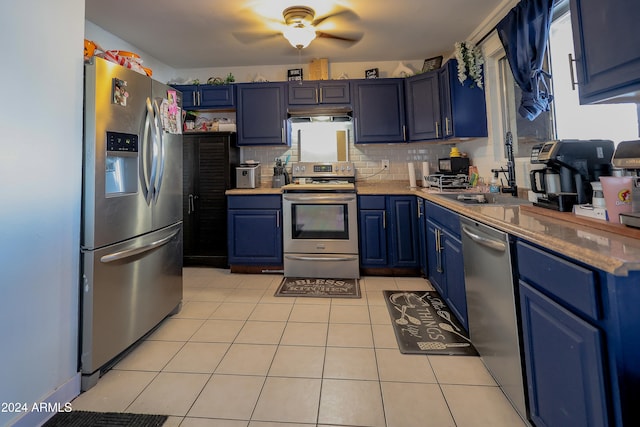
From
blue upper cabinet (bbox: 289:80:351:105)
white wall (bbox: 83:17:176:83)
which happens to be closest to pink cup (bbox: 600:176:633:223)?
blue upper cabinet (bbox: 289:80:351:105)

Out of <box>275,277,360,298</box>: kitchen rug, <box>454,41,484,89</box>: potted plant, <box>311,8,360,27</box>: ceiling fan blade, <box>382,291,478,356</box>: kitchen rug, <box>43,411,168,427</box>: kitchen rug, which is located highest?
<box>311,8,360,27</box>: ceiling fan blade

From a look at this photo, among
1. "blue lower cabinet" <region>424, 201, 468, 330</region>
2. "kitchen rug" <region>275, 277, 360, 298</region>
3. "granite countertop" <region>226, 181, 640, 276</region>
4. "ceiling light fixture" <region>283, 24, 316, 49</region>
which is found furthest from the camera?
"kitchen rug" <region>275, 277, 360, 298</region>

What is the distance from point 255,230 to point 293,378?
2.01 meters

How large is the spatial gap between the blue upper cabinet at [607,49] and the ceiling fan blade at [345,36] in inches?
81.3

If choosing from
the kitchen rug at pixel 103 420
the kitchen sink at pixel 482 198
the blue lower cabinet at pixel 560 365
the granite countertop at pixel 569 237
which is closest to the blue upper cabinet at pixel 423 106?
the kitchen sink at pixel 482 198

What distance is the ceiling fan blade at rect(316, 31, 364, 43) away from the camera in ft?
9.69

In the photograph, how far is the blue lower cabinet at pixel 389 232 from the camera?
124 inches

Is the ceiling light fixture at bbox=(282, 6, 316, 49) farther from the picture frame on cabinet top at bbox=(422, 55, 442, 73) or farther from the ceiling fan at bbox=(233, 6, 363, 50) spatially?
the picture frame on cabinet top at bbox=(422, 55, 442, 73)

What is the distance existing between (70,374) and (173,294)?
810 millimetres

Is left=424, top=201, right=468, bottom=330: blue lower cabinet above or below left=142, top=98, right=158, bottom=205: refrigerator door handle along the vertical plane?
below

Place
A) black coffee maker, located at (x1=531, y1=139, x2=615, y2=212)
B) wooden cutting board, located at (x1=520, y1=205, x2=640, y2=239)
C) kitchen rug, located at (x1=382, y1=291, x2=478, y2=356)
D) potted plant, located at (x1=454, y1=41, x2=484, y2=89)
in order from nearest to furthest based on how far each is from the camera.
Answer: wooden cutting board, located at (x1=520, y1=205, x2=640, y2=239) < black coffee maker, located at (x1=531, y1=139, x2=615, y2=212) < kitchen rug, located at (x1=382, y1=291, x2=478, y2=356) < potted plant, located at (x1=454, y1=41, x2=484, y2=89)

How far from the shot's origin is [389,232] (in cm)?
320

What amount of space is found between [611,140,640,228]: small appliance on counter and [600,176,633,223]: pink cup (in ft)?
0.07

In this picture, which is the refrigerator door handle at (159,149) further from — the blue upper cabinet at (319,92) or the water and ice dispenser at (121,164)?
the blue upper cabinet at (319,92)
